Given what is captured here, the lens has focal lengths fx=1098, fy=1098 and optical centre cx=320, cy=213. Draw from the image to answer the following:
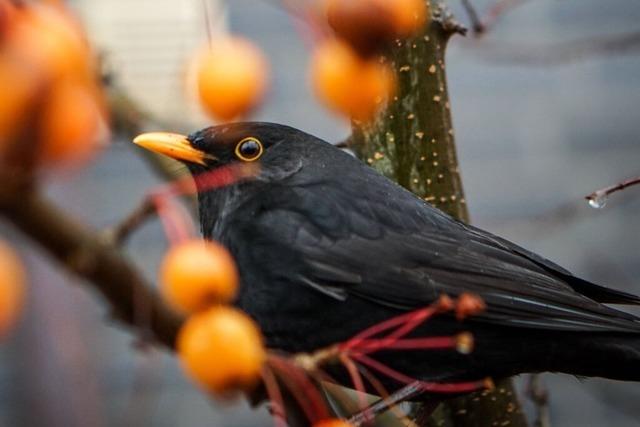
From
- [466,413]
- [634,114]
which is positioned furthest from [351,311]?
[634,114]

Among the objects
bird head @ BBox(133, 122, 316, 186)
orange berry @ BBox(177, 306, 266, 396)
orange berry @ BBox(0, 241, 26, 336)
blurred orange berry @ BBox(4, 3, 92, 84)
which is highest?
bird head @ BBox(133, 122, 316, 186)

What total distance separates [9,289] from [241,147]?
82.7 inches

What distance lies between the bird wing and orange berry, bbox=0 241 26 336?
5.94 feet

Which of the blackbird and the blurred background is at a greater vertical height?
the blurred background

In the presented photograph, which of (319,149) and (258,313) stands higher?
(319,149)

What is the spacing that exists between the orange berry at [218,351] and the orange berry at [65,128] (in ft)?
1.02

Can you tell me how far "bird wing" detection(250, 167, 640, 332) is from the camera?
2.73m

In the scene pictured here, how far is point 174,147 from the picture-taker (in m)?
2.80

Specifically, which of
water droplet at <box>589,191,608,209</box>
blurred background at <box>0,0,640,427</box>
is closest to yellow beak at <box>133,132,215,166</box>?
water droplet at <box>589,191,608,209</box>

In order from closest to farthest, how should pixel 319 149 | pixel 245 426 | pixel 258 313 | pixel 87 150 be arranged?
pixel 87 150 < pixel 258 313 < pixel 319 149 < pixel 245 426

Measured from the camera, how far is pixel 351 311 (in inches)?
108

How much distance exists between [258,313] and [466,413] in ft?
2.04

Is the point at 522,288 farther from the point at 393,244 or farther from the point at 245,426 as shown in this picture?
the point at 245,426

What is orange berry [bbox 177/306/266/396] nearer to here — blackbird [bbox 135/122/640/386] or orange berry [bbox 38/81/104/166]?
orange berry [bbox 38/81/104/166]
